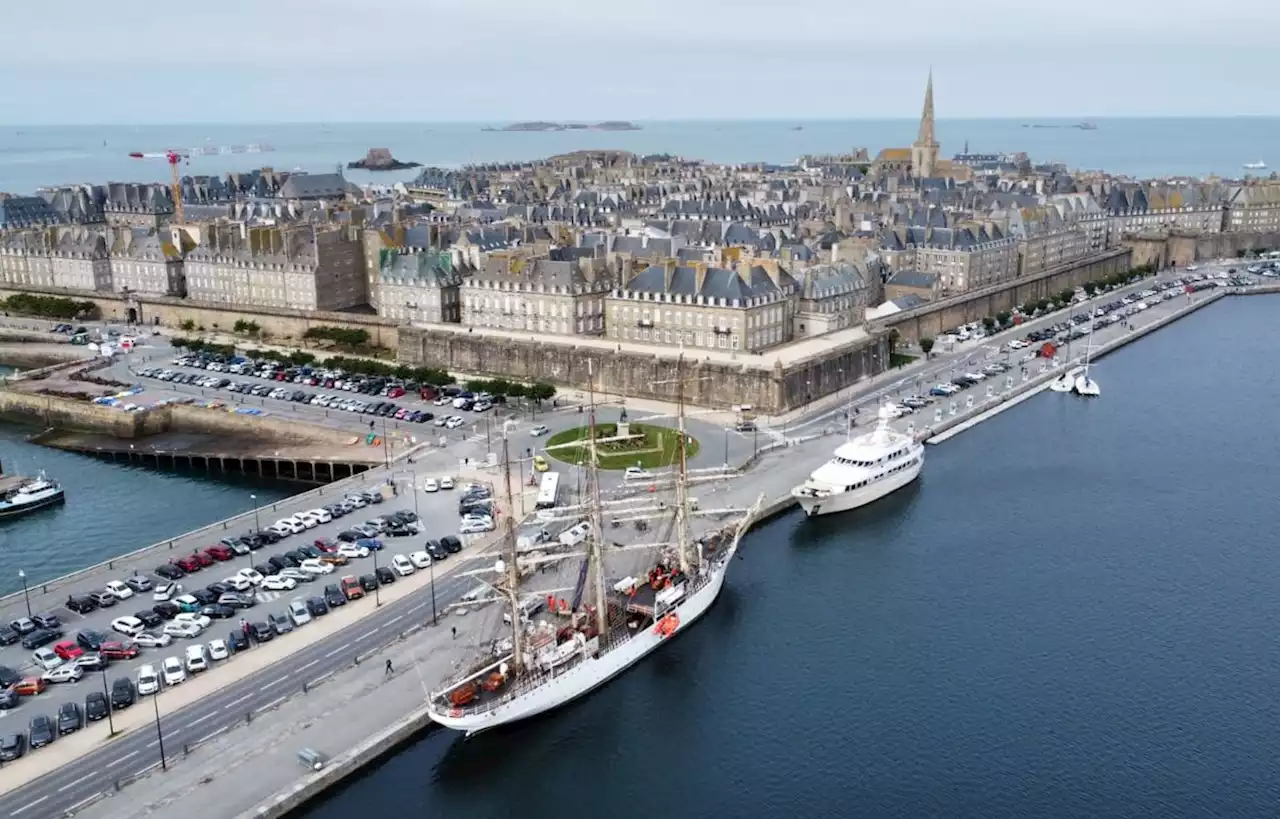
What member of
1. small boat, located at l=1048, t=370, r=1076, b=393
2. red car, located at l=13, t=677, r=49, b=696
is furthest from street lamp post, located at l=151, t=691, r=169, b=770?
small boat, located at l=1048, t=370, r=1076, b=393

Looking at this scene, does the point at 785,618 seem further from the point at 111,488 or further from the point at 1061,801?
the point at 111,488

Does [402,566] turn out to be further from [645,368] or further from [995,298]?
[995,298]

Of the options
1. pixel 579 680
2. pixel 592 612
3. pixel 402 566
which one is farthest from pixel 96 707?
pixel 592 612

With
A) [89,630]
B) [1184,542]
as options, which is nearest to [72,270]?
[89,630]

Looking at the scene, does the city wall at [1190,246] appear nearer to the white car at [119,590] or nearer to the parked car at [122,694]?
the white car at [119,590]

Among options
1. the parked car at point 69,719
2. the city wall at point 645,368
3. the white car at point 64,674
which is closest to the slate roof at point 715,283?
the city wall at point 645,368
